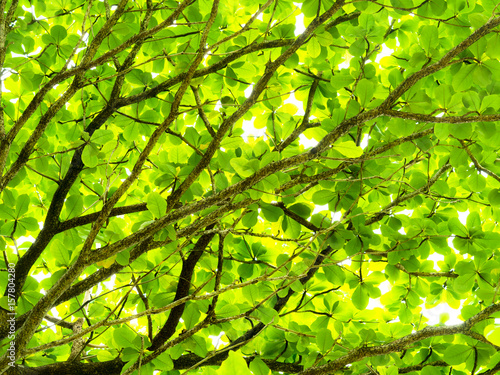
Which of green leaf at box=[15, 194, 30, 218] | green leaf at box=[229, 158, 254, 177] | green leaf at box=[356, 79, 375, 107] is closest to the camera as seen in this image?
green leaf at box=[229, 158, 254, 177]

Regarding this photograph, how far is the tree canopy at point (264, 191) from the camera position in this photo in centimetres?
156

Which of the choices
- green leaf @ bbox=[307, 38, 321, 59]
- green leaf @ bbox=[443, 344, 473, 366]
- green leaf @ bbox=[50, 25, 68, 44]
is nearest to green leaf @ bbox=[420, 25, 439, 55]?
green leaf @ bbox=[307, 38, 321, 59]

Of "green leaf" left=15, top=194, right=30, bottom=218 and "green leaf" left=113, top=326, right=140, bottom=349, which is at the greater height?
"green leaf" left=15, top=194, right=30, bottom=218

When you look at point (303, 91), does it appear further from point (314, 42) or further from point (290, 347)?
point (290, 347)

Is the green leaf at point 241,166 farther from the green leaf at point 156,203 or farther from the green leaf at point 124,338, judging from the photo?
the green leaf at point 124,338

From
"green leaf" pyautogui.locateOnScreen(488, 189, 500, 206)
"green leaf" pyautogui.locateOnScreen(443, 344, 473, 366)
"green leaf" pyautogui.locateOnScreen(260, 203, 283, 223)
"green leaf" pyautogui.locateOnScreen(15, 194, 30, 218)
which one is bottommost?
"green leaf" pyautogui.locateOnScreen(443, 344, 473, 366)

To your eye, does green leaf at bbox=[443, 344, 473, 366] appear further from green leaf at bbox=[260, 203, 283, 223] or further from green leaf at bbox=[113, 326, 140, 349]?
green leaf at bbox=[113, 326, 140, 349]

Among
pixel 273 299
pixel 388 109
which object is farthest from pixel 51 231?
pixel 388 109

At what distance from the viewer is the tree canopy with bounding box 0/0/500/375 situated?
1562mm

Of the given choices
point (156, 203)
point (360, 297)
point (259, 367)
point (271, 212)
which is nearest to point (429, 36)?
point (271, 212)

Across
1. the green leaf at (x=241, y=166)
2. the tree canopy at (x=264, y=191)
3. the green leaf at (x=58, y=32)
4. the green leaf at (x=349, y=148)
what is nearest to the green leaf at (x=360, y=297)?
the tree canopy at (x=264, y=191)

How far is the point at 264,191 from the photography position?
1487mm

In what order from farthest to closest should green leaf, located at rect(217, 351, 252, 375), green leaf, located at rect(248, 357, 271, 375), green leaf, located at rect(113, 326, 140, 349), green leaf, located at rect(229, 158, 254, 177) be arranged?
green leaf, located at rect(248, 357, 271, 375) < green leaf, located at rect(113, 326, 140, 349) < green leaf, located at rect(229, 158, 254, 177) < green leaf, located at rect(217, 351, 252, 375)

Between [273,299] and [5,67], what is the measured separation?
2.01 m
